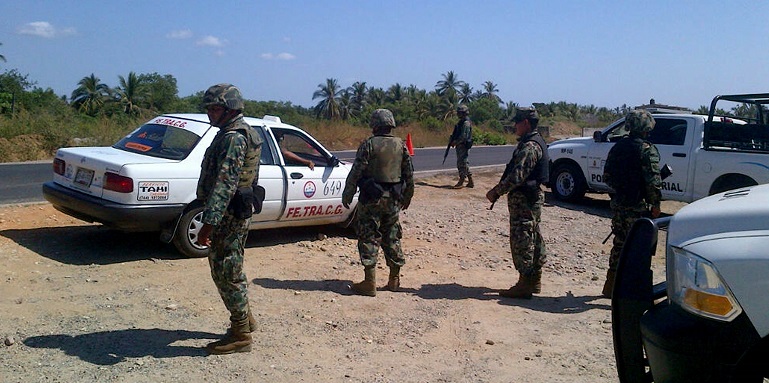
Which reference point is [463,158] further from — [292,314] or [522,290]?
[292,314]

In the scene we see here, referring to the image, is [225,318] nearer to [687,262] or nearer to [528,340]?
[528,340]

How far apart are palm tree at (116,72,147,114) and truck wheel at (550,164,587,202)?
49786 mm

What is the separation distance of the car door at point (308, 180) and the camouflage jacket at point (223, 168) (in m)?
3.06

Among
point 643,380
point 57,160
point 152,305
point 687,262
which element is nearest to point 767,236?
point 687,262

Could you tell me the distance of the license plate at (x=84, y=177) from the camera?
6.73 m

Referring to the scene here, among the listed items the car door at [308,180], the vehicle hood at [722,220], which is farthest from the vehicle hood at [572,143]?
the vehicle hood at [722,220]

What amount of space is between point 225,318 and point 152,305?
684 mm

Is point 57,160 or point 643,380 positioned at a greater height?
point 57,160

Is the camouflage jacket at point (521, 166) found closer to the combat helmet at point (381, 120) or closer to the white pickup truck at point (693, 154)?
the combat helmet at point (381, 120)

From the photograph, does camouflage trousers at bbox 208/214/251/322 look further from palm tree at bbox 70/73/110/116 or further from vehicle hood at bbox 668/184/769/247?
palm tree at bbox 70/73/110/116

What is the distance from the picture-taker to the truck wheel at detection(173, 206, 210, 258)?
683 centimetres

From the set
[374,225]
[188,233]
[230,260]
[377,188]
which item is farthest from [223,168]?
[188,233]

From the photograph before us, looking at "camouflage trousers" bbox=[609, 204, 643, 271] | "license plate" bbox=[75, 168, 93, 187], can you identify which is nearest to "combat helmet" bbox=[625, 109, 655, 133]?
"camouflage trousers" bbox=[609, 204, 643, 271]

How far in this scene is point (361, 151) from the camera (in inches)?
244
